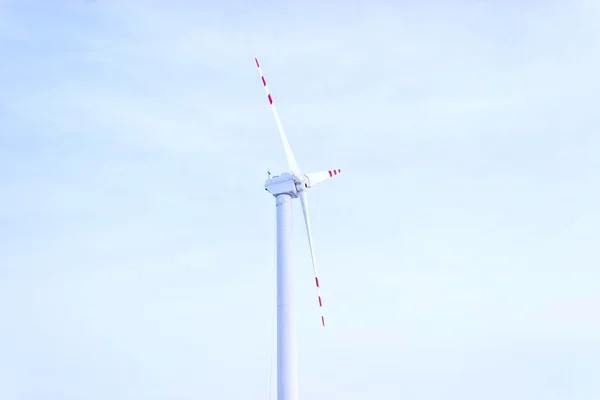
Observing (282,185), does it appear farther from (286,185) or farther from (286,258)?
(286,258)

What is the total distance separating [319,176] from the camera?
53469mm

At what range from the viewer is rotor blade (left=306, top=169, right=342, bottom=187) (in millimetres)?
51972

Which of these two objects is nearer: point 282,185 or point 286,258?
point 286,258

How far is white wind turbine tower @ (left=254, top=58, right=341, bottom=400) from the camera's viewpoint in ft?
146

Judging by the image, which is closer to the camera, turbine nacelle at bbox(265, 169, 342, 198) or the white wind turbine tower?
the white wind turbine tower

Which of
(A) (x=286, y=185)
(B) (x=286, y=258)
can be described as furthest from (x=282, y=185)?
(B) (x=286, y=258)

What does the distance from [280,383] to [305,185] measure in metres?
16.7

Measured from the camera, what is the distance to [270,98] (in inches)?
2064

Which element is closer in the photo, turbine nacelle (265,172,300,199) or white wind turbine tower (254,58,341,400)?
white wind turbine tower (254,58,341,400)

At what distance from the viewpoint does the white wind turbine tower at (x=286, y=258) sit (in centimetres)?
4462

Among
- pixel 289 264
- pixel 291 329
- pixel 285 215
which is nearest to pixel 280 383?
pixel 291 329

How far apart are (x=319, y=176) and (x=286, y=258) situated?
9.68 m

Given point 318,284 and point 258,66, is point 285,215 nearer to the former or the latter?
point 318,284

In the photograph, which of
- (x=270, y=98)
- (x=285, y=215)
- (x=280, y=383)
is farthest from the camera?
(x=270, y=98)
